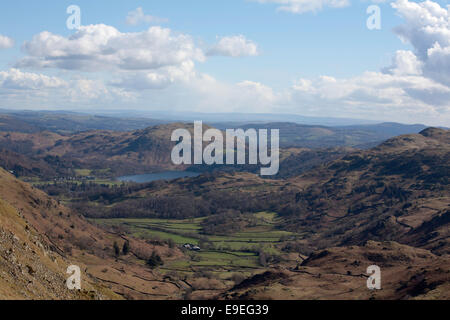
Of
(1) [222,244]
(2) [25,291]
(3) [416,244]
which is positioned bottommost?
(1) [222,244]

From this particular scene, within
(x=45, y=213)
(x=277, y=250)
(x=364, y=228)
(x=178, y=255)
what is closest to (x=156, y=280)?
(x=178, y=255)

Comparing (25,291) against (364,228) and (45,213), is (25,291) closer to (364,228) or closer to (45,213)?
(45,213)

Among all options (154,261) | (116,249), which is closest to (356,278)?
(154,261)

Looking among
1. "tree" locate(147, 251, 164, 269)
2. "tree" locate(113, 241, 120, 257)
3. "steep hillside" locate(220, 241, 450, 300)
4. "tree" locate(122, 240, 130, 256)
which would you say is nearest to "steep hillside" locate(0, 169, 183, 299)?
"tree" locate(113, 241, 120, 257)

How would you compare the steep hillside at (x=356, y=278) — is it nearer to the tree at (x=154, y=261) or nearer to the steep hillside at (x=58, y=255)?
Result: the steep hillside at (x=58, y=255)

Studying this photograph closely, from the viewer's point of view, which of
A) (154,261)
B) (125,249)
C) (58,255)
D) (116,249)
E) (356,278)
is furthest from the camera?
(125,249)

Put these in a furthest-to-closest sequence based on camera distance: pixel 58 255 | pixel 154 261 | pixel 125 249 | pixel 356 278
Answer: pixel 125 249 → pixel 154 261 → pixel 356 278 → pixel 58 255

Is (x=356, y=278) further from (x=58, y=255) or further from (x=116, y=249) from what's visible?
(x=116, y=249)
